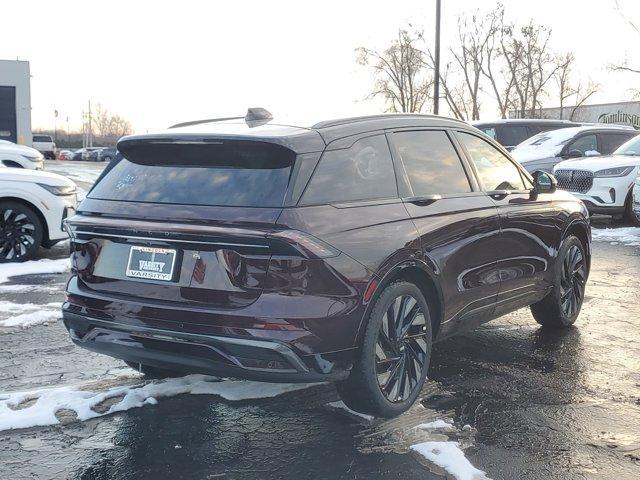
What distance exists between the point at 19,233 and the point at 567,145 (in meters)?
10.8

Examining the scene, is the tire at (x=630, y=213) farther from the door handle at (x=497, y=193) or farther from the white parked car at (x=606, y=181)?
the door handle at (x=497, y=193)

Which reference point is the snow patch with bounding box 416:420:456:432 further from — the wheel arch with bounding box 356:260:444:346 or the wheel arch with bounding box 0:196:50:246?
the wheel arch with bounding box 0:196:50:246

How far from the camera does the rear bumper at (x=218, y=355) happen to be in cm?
324

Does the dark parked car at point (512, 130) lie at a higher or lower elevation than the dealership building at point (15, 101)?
lower

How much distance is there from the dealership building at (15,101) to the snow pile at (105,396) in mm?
34297

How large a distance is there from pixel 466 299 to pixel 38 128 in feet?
463

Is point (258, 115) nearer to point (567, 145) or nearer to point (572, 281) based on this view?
point (572, 281)

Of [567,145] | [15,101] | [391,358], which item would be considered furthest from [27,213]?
[15,101]

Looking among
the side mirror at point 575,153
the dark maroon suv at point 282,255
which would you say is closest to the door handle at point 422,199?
the dark maroon suv at point 282,255

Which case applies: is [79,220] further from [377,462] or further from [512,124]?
[512,124]

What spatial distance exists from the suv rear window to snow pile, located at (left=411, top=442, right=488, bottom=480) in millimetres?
1411

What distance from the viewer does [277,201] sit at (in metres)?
3.36

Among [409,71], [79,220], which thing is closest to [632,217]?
[79,220]

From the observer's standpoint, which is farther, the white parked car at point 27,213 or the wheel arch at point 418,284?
the white parked car at point 27,213
